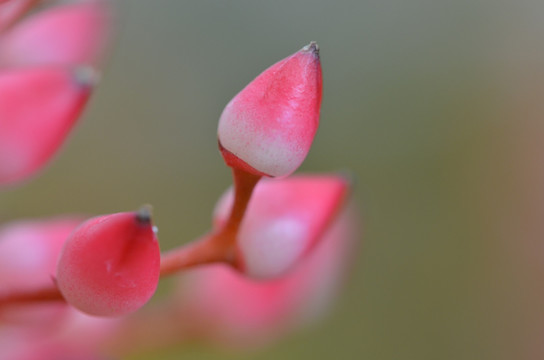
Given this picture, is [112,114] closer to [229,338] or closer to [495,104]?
[495,104]

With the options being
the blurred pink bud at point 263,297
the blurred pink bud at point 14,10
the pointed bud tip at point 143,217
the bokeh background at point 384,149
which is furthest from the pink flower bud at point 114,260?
the bokeh background at point 384,149

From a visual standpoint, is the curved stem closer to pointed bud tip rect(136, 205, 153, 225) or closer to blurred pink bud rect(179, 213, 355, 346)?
pointed bud tip rect(136, 205, 153, 225)

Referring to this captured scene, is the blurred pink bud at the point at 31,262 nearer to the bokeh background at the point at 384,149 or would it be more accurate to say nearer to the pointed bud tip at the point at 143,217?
the pointed bud tip at the point at 143,217

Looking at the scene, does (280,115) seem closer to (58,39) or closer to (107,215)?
(107,215)

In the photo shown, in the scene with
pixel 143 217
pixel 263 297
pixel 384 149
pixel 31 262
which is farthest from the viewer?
pixel 384 149

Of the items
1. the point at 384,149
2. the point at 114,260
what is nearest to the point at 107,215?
the point at 114,260
